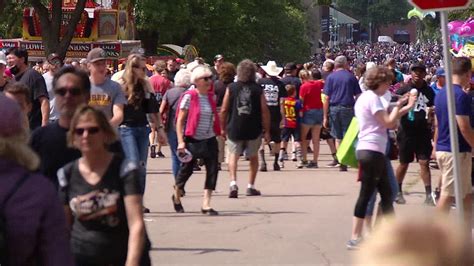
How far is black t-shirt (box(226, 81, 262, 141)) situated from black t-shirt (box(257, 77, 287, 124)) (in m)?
3.92

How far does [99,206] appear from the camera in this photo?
5.83m

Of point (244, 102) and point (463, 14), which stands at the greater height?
point (463, 14)

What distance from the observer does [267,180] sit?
17.1m

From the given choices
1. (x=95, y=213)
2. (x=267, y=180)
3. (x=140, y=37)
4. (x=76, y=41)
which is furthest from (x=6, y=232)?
(x=140, y=37)

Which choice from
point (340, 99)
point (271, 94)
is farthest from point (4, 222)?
point (271, 94)

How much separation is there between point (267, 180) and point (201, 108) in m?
4.48

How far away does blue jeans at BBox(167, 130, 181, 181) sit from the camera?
1354 cm

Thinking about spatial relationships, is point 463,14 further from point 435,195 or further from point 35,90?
point 35,90

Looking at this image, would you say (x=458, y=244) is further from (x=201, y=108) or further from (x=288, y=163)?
(x=288, y=163)

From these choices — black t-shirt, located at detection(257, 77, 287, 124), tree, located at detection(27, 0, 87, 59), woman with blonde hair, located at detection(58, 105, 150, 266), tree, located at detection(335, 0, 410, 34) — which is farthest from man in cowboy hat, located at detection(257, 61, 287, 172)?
tree, located at detection(335, 0, 410, 34)

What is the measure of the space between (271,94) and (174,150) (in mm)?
4860

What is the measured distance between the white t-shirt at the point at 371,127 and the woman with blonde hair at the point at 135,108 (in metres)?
2.39

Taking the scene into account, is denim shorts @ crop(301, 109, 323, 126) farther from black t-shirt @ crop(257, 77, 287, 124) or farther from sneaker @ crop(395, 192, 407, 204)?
sneaker @ crop(395, 192, 407, 204)

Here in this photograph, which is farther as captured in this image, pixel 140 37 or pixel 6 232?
pixel 140 37
